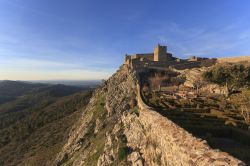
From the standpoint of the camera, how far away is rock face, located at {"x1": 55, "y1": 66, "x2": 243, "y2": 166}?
1561 cm

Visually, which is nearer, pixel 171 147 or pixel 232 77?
pixel 171 147

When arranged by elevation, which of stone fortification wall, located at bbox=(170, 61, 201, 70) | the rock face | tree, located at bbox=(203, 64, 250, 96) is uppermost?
stone fortification wall, located at bbox=(170, 61, 201, 70)

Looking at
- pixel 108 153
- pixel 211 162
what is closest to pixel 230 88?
pixel 108 153

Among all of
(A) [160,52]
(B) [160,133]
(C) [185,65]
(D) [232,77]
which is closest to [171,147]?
(B) [160,133]

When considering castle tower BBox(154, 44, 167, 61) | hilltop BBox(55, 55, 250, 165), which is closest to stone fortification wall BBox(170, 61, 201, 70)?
castle tower BBox(154, 44, 167, 61)

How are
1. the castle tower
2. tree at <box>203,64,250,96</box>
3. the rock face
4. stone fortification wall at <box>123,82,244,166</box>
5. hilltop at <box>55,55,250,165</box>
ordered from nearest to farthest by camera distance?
stone fortification wall at <box>123,82,244,166</box>, the rock face, hilltop at <box>55,55,250,165</box>, tree at <box>203,64,250,96</box>, the castle tower

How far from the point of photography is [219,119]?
1307 inches

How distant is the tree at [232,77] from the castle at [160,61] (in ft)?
151

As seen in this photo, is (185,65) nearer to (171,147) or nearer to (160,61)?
(160,61)

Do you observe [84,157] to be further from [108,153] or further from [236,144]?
[236,144]

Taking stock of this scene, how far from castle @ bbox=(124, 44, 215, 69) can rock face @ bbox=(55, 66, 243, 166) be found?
82.8 feet

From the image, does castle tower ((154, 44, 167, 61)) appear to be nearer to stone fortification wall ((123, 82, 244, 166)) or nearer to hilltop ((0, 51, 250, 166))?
hilltop ((0, 51, 250, 166))

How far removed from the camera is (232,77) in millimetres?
53344

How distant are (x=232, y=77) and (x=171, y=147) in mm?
40066
